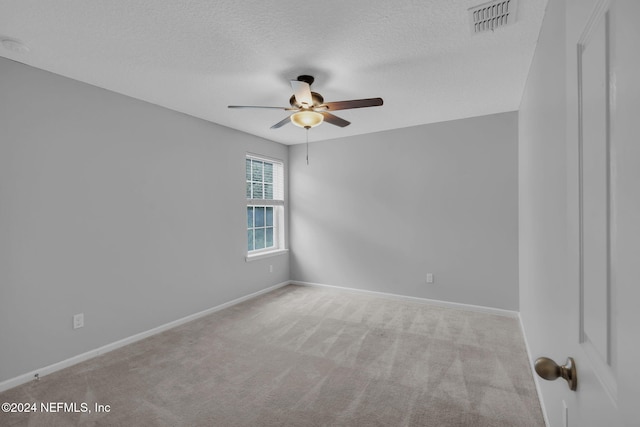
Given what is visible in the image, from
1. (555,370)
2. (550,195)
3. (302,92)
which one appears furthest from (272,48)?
(555,370)

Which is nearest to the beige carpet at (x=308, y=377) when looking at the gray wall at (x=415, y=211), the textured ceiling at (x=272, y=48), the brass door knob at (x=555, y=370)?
the gray wall at (x=415, y=211)

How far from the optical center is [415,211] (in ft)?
13.7

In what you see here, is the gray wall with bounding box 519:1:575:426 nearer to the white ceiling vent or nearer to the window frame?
the white ceiling vent

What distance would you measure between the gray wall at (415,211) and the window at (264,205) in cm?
24

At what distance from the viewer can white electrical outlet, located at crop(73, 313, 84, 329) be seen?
8.52ft

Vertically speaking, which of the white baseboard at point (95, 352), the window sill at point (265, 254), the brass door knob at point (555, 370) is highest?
the brass door knob at point (555, 370)

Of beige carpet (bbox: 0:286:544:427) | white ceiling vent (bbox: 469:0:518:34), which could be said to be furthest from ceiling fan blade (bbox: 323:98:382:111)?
beige carpet (bbox: 0:286:544:427)

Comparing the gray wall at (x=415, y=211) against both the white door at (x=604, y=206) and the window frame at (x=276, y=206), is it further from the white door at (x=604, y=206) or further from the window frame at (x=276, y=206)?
the white door at (x=604, y=206)

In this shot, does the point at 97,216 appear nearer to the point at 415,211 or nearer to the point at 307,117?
the point at 307,117

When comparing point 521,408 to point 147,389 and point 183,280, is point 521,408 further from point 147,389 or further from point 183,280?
point 183,280

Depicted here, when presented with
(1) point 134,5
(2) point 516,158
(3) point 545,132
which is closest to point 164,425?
(1) point 134,5

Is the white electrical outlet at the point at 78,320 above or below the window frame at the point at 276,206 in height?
below

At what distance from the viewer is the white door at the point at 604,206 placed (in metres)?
0.40

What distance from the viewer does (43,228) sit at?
2418 mm
